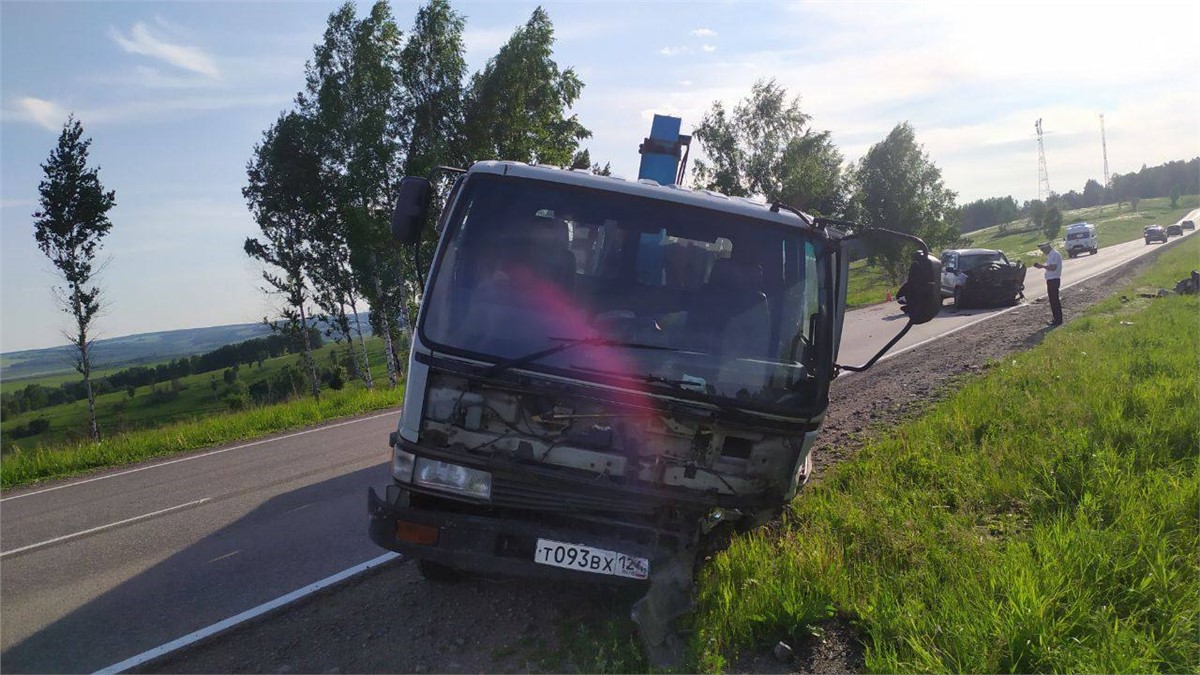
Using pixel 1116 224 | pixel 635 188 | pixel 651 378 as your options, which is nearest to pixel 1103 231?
pixel 1116 224

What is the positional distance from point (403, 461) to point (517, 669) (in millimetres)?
1166

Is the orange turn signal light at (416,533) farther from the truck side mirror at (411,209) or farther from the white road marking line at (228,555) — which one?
the white road marking line at (228,555)

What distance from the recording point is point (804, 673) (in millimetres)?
3275

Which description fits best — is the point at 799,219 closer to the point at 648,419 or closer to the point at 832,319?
the point at 832,319

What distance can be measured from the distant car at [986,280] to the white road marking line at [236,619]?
1944 centimetres

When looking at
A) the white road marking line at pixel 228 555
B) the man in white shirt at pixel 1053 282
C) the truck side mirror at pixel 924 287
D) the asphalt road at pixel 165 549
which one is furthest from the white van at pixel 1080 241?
the white road marking line at pixel 228 555

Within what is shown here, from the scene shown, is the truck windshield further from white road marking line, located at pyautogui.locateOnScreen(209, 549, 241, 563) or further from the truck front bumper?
white road marking line, located at pyautogui.locateOnScreen(209, 549, 241, 563)

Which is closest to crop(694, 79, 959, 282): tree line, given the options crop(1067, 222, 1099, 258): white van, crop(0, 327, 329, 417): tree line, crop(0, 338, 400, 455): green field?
crop(1067, 222, 1099, 258): white van

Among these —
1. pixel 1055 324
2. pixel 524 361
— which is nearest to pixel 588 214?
pixel 524 361

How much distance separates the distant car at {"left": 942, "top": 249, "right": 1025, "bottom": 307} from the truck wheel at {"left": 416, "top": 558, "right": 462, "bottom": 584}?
19391mm

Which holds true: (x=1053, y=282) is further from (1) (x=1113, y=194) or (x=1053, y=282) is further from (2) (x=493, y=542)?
(1) (x=1113, y=194)

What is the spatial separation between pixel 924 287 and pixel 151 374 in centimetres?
10128

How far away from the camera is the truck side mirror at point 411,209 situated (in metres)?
4.33

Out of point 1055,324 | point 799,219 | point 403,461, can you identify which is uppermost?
point 799,219
